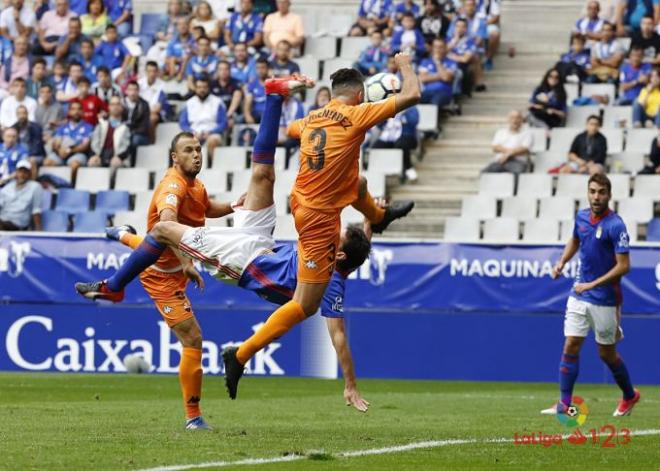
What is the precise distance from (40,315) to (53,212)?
319 cm

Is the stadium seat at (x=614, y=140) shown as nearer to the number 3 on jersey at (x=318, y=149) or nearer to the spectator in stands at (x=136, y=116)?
the spectator in stands at (x=136, y=116)

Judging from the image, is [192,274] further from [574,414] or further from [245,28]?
[245,28]

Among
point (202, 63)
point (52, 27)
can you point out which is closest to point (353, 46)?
point (202, 63)

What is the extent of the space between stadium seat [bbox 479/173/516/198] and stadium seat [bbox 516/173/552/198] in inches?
6.0

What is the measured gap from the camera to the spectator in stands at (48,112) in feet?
85.0

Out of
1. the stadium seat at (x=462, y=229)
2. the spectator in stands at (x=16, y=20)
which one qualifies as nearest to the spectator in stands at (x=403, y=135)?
A: the stadium seat at (x=462, y=229)

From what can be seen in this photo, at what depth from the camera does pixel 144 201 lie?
79.7 ft

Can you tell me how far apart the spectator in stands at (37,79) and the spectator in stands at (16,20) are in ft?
5.61

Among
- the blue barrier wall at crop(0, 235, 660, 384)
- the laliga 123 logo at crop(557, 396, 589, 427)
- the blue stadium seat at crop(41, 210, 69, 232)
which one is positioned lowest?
the blue barrier wall at crop(0, 235, 660, 384)

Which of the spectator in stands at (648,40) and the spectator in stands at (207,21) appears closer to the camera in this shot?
the spectator in stands at (648,40)

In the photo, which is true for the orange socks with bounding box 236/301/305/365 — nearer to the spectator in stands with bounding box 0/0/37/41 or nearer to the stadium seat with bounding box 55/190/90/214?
the stadium seat with bounding box 55/190/90/214

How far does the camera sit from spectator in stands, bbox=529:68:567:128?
952 inches

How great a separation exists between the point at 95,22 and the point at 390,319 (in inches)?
411

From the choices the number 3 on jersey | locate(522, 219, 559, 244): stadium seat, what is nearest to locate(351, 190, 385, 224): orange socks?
the number 3 on jersey
